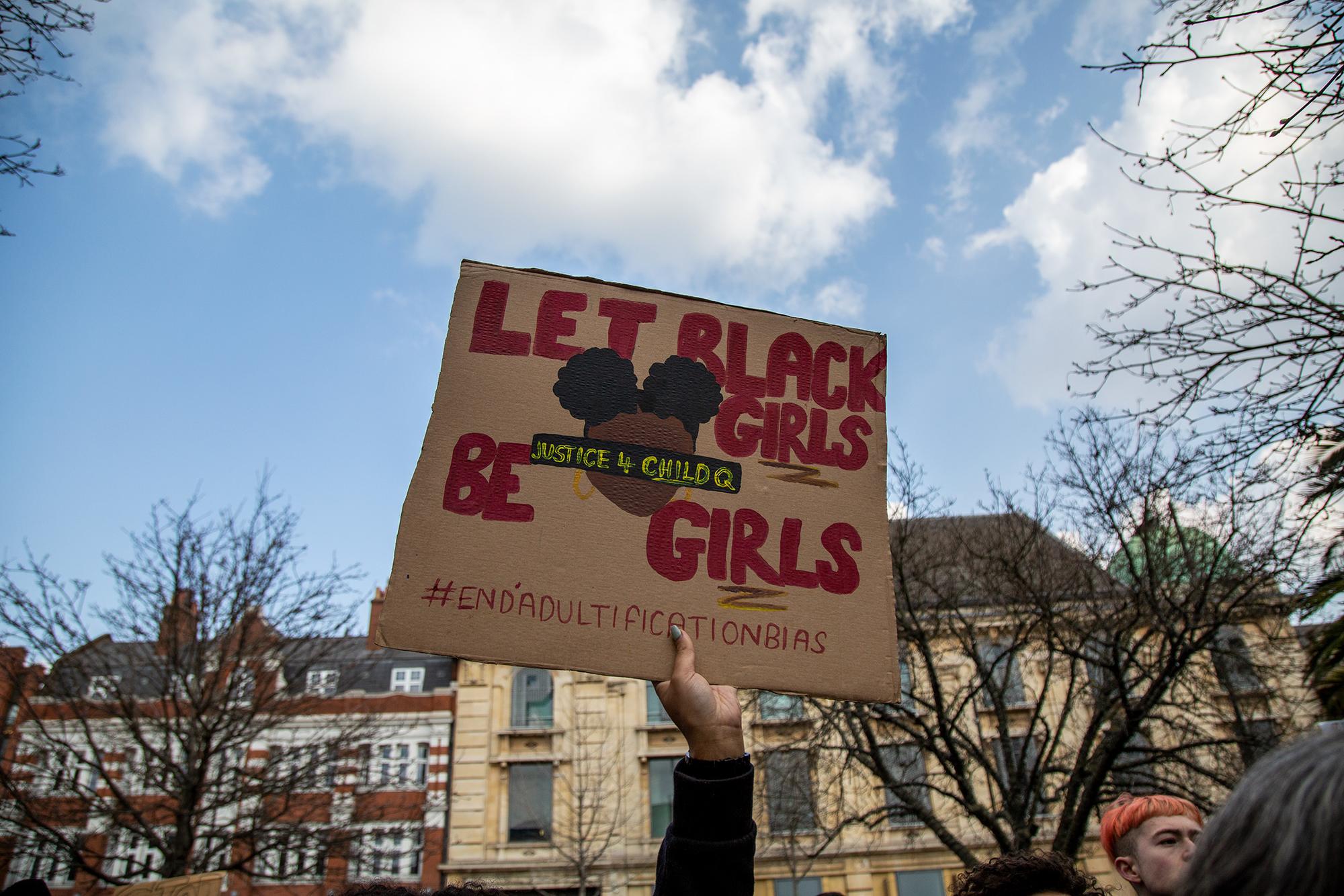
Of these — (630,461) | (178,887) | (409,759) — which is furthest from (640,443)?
(409,759)

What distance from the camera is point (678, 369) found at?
2840 millimetres

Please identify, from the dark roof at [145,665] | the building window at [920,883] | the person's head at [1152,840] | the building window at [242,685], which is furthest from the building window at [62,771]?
the building window at [920,883]

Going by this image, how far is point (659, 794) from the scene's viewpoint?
864 inches

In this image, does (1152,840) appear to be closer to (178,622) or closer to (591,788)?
(178,622)

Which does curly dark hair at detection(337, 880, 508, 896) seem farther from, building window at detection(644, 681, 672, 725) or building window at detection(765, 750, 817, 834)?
building window at detection(644, 681, 672, 725)

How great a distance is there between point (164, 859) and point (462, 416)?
45.6 feet

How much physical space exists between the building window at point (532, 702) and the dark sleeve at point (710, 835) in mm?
→ 21827

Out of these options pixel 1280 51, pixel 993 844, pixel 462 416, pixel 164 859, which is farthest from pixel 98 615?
pixel 993 844

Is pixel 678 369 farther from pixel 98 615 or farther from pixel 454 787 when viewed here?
pixel 454 787

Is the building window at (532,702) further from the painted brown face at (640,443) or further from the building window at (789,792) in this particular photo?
the painted brown face at (640,443)

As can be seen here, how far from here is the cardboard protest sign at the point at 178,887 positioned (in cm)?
601

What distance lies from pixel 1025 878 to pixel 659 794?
20.3 metres

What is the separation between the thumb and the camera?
2.34 metres

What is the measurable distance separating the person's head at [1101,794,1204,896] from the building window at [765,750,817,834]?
9.11 metres
